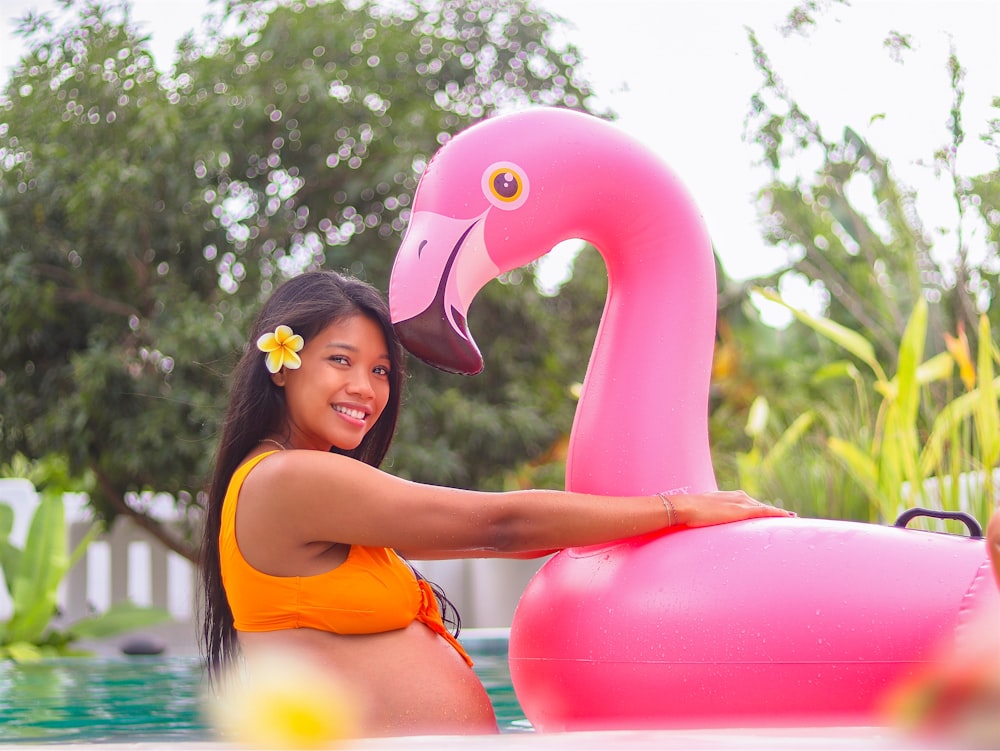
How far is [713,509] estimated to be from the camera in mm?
2033

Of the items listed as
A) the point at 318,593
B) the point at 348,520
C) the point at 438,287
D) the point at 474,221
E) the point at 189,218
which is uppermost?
the point at 189,218

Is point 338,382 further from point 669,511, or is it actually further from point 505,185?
point 669,511

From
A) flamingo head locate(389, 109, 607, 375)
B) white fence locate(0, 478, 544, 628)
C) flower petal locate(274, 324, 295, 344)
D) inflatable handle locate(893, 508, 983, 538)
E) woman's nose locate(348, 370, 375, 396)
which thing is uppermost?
flamingo head locate(389, 109, 607, 375)

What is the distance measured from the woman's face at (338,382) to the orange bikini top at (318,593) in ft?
0.47

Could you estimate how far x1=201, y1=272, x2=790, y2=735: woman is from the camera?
1.83 metres

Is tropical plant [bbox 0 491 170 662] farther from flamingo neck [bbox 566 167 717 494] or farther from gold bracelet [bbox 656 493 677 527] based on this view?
gold bracelet [bbox 656 493 677 527]

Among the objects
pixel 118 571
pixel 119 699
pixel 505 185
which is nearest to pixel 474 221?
pixel 505 185

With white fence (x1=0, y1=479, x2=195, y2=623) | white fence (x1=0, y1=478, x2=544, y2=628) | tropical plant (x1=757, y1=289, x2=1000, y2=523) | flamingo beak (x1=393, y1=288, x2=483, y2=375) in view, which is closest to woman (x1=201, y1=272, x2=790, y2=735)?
flamingo beak (x1=393, y1=288, x2=483, y2=375)

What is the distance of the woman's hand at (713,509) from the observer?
6.64 feet

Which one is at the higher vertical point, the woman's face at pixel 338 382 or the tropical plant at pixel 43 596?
the woman's face at pixel 338 382

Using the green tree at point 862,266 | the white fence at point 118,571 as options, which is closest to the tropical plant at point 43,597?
the white fence at point 118,571

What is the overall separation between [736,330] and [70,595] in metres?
8.50

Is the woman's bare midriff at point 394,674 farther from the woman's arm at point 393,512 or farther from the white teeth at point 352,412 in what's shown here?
the white teeth at point 352,412

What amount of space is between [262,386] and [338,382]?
17 cm
